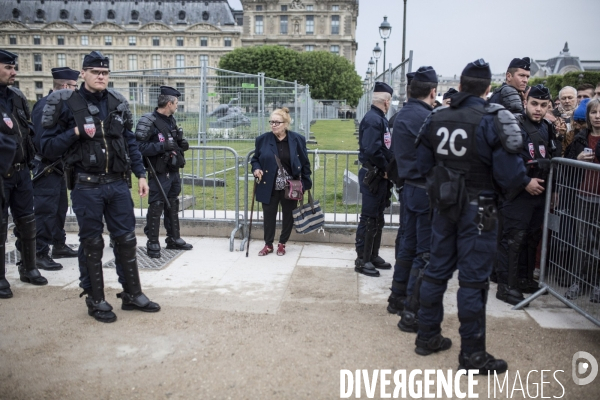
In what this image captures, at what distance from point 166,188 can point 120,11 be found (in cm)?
10646

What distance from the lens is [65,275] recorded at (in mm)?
6055

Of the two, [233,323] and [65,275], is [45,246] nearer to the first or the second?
[65,275]

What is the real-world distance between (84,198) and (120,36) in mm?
103893

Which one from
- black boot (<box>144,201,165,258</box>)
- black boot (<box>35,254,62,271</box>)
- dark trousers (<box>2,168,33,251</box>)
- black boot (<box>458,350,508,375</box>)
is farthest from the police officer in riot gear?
black boot (<box>458,350,508,375</box>)

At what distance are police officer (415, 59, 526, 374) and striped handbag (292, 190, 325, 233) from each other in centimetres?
308

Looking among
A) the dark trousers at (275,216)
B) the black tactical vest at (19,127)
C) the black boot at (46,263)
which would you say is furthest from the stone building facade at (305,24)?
the black tactical vest at (19,127)

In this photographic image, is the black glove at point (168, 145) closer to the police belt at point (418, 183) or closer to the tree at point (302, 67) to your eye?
the police belt at point (418, 183)

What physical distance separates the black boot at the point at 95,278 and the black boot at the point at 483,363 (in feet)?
9.71

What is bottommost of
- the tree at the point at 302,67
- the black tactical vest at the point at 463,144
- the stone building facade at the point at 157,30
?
the black tactical vest at the point at 463,144

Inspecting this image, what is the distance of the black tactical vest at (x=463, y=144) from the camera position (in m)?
3.75


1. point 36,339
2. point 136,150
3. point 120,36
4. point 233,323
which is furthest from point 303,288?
point 120,36

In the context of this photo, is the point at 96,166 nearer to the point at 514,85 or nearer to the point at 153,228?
the point at 153,228

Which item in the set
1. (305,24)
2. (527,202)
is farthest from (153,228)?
(305,24)

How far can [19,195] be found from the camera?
562cm
